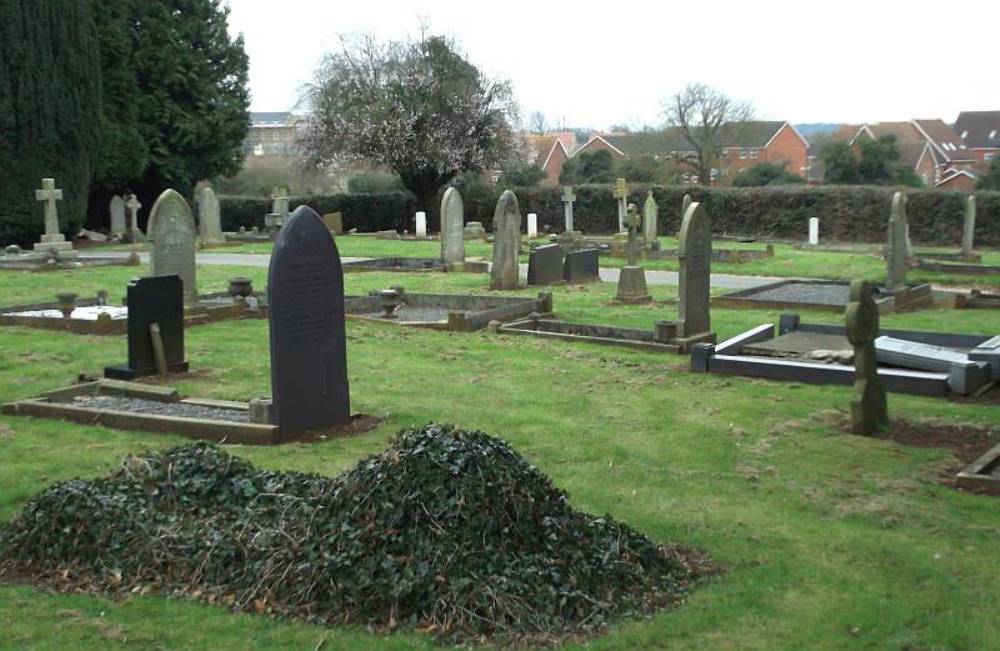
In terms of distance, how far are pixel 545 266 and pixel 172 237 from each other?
27.4ft

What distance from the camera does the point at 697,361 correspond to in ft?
43.0

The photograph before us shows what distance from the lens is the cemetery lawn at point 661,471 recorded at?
550 cm

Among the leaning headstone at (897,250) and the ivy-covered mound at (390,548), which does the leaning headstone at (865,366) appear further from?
the leaning headstone at (897,250)

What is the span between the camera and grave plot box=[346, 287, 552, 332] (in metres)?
16.5

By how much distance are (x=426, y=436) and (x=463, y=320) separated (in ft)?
33.1

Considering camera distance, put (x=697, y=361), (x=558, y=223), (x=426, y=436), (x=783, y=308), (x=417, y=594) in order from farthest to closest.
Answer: (x=558, y=223) < (x=783, y=308) < (x=697, y=361) < (x=426, y=436) < (x=417, y=594)

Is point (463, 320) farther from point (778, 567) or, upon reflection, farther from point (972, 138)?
point (972, 138)

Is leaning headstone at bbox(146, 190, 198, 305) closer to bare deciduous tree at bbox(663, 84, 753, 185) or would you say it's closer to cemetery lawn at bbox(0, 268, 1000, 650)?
cemetery lawn at bbox(0, 268, 1000, 650)

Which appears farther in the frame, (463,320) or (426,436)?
(463,320)

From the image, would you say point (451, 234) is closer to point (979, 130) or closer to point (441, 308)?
point (441, 308)

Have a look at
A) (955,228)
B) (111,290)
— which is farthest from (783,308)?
(955,228)

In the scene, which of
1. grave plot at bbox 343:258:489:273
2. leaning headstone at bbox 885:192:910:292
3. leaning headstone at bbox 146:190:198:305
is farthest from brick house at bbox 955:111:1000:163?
leaning headstone at bbox 146:190:198:305

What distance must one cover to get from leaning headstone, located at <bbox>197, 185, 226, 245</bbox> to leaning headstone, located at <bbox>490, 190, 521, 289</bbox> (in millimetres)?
16390

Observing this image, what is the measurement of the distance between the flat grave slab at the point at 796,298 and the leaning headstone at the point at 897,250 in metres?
0.38
